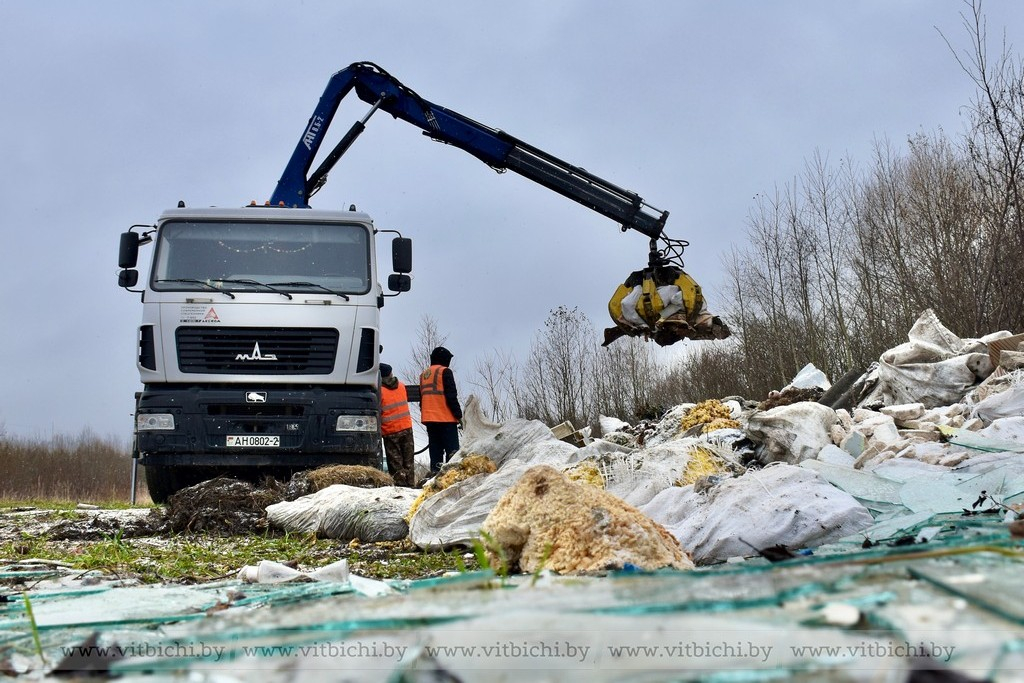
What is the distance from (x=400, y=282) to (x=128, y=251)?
2.41 metres

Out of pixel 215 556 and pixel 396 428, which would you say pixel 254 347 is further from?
pixel 215 556

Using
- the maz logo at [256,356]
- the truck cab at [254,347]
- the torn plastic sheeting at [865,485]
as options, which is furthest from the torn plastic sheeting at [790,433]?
the maz logo at [256,356]

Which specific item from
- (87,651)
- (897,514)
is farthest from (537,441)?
(87,651)

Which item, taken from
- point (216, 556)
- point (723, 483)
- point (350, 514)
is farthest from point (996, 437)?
point (216, 556)

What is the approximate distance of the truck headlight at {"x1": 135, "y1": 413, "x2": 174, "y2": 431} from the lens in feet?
23.6

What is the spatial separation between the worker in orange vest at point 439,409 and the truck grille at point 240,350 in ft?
9.75

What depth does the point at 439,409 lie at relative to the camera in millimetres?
10375

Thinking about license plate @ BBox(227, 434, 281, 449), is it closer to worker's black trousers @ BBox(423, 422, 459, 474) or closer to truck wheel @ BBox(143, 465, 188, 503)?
truck wheel @ BBox(143, 465, 188, 503)

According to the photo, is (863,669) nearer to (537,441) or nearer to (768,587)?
(768,587)

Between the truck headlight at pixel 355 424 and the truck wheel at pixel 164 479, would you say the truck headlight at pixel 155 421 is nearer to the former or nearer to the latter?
the truck wheel at pixel 164 479

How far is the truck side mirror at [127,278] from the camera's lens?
7.77 meters

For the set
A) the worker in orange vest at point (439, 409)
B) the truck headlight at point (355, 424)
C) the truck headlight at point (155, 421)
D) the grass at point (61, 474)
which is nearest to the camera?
the truck headlight at point (155, 421)

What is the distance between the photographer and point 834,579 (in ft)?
4.80

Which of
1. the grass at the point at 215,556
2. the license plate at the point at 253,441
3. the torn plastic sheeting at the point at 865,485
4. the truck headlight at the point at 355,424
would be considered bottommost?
the grass at the point at 215,556
